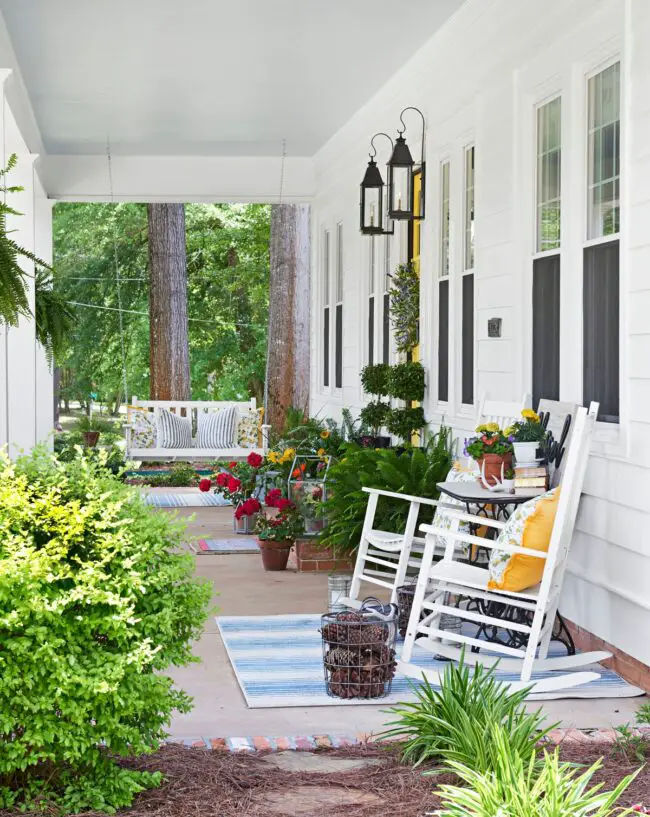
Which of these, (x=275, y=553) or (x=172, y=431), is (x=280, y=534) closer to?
(x=275, y=553)

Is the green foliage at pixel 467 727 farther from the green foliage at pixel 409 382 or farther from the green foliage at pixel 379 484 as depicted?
the green foliage at pixel 409 382

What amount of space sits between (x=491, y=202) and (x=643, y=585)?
271 cm

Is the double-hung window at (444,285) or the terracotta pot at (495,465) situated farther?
the double-hung window at (444,285)

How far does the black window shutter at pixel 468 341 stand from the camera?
23.3ft

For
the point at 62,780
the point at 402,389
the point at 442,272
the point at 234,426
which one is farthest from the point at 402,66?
the point at 62,780

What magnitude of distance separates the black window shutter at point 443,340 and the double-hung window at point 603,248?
233 centimetres

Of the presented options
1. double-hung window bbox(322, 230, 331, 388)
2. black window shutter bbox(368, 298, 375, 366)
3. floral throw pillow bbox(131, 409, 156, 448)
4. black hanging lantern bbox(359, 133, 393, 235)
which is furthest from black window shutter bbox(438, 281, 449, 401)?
floral throw pillow bbox(131, 409, 156, 448)

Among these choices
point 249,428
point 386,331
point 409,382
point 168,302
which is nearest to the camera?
point 409,382

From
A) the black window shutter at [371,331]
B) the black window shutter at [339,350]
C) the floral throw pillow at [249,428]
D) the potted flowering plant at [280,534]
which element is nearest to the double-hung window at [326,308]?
the black window shutter at [339,350]

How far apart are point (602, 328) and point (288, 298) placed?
12.3 metres

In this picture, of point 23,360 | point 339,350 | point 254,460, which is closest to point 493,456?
point 254,460

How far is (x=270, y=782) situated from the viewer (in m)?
3.35

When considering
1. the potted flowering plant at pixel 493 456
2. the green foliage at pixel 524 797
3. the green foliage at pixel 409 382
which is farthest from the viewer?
the green foliage at pixel 409 382

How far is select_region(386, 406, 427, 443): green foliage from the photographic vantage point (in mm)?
8094
